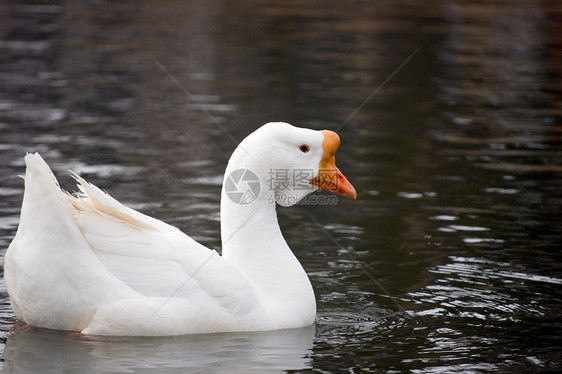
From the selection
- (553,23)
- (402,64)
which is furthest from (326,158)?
(553,23)

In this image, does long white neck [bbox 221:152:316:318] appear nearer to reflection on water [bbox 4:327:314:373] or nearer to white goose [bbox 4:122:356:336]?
white goose [bbox 4:122:356:336]

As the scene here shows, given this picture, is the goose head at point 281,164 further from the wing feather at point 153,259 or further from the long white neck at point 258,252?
A: the wing feather at point 153,259

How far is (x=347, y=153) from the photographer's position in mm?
13094

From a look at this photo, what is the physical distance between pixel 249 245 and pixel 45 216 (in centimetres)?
151

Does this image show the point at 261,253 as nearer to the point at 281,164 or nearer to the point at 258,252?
the point at 258,252

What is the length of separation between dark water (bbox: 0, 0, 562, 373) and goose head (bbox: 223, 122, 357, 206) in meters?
1.03

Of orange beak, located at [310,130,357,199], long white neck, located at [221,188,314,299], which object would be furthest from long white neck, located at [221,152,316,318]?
orange beak, located at [310,130,357,199]

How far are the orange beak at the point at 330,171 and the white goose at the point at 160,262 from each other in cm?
2

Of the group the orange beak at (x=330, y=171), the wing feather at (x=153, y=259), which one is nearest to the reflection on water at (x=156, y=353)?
the wing feather at (x=153, y=259)

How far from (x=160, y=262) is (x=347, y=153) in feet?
21.2

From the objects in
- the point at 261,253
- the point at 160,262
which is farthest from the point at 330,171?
the point at 160,262

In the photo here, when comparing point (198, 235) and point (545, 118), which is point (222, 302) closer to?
point (198, 235)

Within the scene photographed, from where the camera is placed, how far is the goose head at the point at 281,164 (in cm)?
732

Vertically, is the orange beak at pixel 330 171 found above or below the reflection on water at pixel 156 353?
above
